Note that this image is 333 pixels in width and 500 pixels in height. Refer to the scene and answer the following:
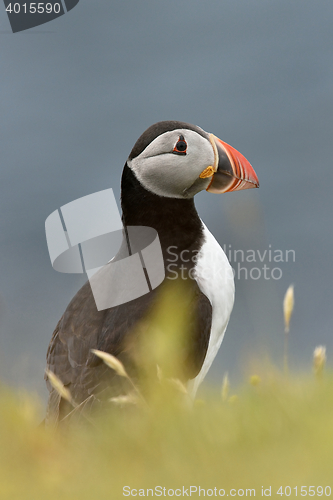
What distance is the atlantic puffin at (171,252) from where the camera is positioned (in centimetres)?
418

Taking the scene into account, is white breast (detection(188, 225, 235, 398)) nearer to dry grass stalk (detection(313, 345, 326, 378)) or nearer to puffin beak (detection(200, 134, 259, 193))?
puffin beak (detection(200, 134, 259, 193))

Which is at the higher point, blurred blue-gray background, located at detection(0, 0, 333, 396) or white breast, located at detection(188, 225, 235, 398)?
white breast, located at detection(188, 225, 235, 398)

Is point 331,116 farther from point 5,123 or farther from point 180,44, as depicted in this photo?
point 5,123

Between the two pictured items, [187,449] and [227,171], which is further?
[227,171]

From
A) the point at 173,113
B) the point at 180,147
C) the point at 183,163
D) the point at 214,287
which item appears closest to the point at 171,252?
the point at 214,287

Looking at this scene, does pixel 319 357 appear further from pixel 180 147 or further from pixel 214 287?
pixel 180 147

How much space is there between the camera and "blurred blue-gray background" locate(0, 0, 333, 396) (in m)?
18.7

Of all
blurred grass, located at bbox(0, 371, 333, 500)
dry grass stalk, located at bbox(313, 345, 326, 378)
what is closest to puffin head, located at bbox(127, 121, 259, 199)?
blurred grass, located at bbox(0, 371, 333, 500)

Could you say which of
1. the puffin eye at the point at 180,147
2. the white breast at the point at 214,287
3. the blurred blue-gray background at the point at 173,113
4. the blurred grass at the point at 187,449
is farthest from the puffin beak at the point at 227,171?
the blurred blue-gray background at the point at 173,113

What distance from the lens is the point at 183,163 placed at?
15.9 ft

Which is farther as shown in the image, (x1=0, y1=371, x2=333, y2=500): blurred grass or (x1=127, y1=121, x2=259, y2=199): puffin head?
(x1=127, y1=121, x2=259, y2=199): puffin head

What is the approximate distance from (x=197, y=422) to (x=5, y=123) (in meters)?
23.5

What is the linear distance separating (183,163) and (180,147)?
0.13 metres

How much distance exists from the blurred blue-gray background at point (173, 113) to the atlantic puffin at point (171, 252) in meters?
11.2
